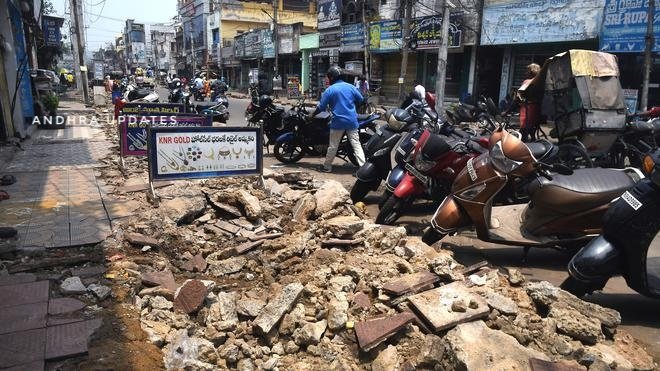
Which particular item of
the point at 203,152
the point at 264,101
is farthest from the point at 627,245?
the point at 264,101

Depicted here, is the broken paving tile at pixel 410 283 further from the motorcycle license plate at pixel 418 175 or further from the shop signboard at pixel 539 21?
the shop signboard at pixel 539 21

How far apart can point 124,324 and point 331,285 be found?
1315mm

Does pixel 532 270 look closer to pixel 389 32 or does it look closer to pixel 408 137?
pixel 408 137

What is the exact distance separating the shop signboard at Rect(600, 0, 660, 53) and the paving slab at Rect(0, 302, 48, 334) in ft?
52.5

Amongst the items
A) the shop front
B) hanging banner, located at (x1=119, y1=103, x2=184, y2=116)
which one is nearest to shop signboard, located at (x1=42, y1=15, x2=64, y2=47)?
hanging banner, located at (x1=119, y1=103, x2=184, y2=116)

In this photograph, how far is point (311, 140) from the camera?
905 cm

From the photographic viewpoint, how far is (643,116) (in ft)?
27.2

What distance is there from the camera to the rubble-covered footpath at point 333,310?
271 cm

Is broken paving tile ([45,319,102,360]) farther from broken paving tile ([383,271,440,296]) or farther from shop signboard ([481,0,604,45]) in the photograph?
shop signboard ([481,0,604,45])

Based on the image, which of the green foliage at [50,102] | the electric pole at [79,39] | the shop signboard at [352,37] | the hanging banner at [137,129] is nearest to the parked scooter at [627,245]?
the hanging banner at [137,129]

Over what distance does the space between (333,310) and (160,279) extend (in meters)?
1.37

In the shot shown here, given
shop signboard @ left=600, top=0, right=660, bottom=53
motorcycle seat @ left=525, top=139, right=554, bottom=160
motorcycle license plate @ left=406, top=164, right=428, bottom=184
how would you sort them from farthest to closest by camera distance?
shop signboard @ left=600, top=0, right=660, bottom=53 < motorcycle seat @ left=525, top=139, right=554, bottom=160 < motorcycle license plate @ left=406, top=164, right=428, bottom=184

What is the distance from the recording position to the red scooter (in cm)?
488

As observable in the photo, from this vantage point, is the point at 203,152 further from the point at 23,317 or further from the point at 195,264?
the point at 23,317
